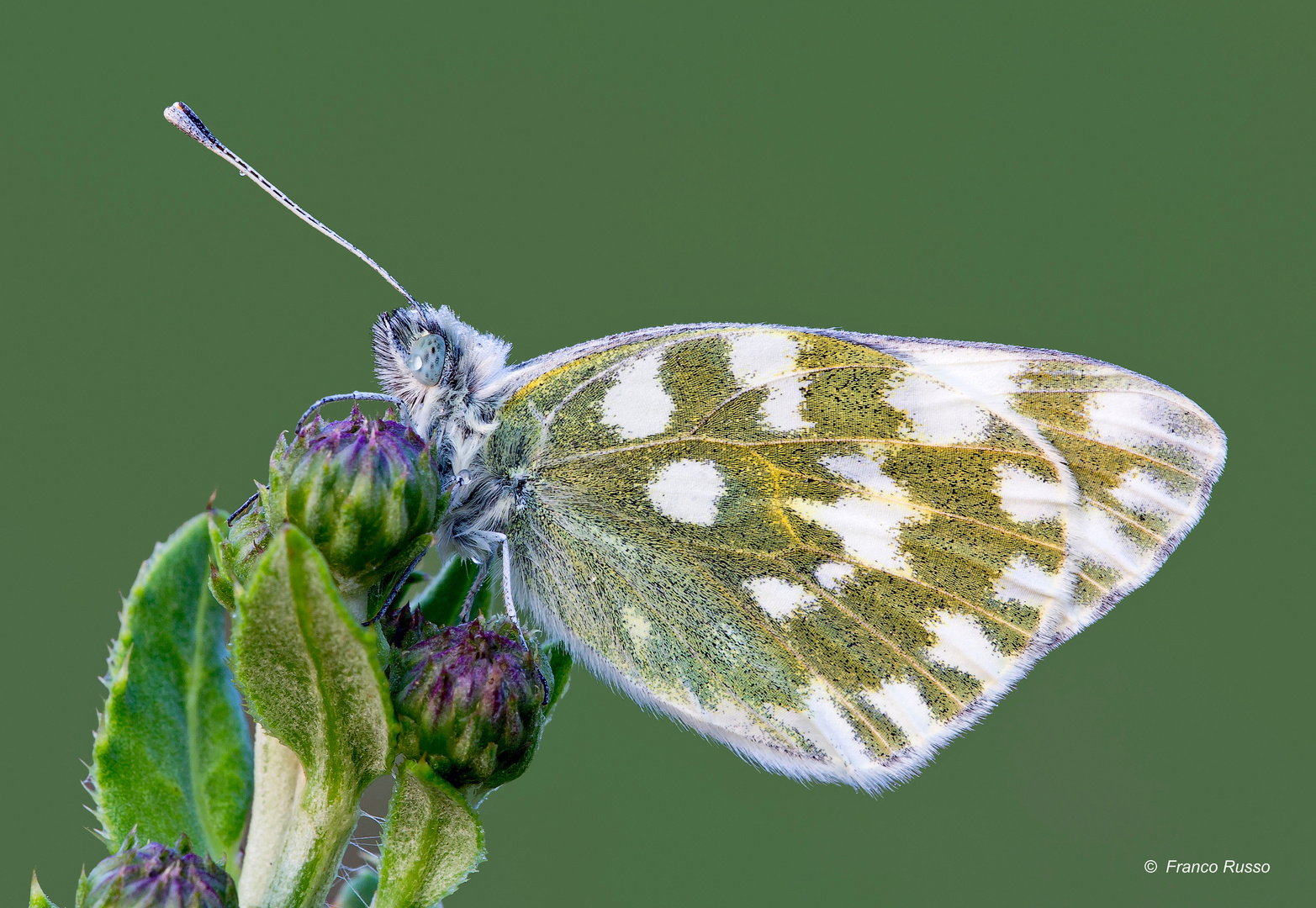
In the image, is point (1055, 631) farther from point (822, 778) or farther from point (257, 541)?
point (257, 541)

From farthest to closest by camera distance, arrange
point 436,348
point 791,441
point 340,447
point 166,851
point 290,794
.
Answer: point 791,441
point 436,348
point 290,794
point 340,447
point 166,851

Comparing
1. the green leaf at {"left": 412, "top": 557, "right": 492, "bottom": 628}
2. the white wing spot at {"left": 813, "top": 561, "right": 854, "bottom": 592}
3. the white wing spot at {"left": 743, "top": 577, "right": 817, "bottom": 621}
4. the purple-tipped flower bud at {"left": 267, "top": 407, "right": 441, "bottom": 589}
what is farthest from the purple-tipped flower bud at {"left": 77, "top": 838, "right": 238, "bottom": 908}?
the white wing spot at {"left": 813, "top": 561, "right": 854, "bottom": 592}

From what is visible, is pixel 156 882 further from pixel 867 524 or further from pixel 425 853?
pixel 867 524

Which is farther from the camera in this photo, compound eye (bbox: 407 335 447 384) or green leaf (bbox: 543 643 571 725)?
compound eye (bbox: 407 335 447 384)

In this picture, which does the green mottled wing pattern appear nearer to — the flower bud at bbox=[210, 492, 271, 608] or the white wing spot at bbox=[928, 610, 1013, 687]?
the white wing spot at bbox=[928, 610, 1013, 687]

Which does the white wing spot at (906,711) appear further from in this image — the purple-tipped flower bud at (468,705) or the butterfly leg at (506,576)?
the purple-tipped flower bud at (468,705)

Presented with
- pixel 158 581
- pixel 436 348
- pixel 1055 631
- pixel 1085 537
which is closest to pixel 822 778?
pixel 1055 631

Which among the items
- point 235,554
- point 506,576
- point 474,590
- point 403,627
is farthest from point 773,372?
point 235,554
